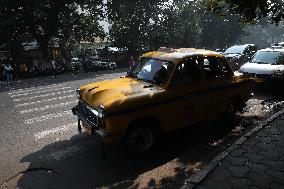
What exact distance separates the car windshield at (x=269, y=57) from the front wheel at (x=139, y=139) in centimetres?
810

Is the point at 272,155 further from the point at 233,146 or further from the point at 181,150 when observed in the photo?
the point at 181,150

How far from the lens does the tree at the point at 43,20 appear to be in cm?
2841

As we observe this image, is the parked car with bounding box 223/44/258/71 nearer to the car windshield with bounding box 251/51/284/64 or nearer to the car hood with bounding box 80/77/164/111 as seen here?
the car windshield with bounding box 251/51/284/64

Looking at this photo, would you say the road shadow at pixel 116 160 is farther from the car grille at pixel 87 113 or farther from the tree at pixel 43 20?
the tree at pixel 43 20

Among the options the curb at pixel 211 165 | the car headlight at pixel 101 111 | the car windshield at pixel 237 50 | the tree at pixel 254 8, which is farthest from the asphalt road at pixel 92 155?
the car windshield at pixel 237 50

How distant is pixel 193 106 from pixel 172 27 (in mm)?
36076

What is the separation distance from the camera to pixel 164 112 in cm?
654

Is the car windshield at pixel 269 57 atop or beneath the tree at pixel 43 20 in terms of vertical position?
beneath

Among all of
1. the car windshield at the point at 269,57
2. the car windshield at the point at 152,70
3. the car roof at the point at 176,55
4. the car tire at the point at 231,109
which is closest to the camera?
the car windshield at the point at 152,70

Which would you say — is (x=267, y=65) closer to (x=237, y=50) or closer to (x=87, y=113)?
(x=237, y=50)

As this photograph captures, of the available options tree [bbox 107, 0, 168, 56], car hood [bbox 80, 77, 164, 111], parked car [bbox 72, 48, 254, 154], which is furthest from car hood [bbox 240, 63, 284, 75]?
tree [bbox 107, 0, 168, 56]

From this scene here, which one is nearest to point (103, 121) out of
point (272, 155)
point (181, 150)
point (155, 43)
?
point (181, 150)

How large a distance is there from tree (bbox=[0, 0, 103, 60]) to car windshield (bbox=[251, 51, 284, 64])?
22.0 m

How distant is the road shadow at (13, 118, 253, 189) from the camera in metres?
5.56
